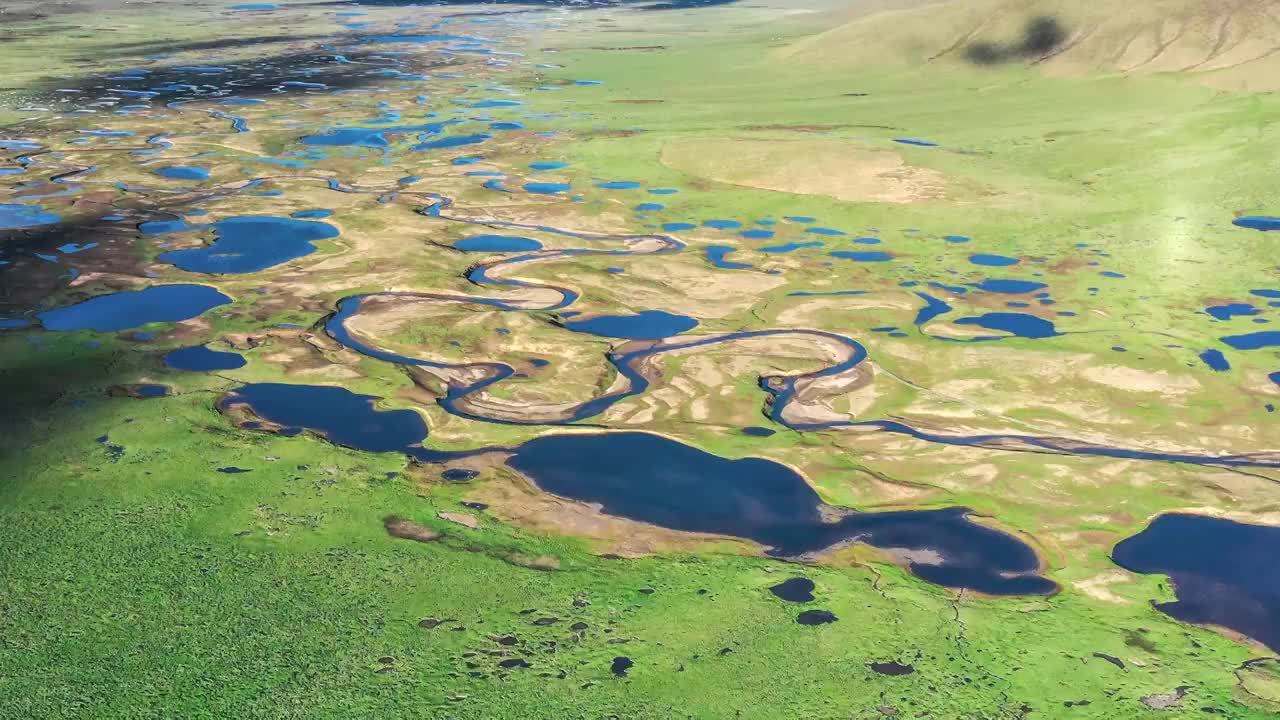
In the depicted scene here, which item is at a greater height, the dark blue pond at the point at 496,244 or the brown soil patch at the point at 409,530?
the dark blue pond at the point at 496,244

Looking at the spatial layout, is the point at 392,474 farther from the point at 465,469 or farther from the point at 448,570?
the point at 448,570

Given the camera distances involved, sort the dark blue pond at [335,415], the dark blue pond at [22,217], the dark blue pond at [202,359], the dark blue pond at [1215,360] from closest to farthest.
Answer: the dark blue pond at [335,415], the dark blue pond at [202,359], the dark blue pond at [1215,360], the dark blue pond at [22,217]

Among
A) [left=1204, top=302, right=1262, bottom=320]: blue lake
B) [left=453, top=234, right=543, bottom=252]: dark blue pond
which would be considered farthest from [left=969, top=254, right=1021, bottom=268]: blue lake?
[left=453, top=234, right=543, bottom=252]: dark blue pond

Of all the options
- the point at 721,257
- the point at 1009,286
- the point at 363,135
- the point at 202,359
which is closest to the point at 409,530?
the point at 202,359

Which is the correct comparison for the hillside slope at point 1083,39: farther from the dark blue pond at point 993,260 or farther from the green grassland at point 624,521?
the dark blue pond at point 993,260

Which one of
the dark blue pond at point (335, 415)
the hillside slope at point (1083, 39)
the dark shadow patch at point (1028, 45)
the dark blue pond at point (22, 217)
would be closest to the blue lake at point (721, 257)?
the dark blue pond at point (335, 415)

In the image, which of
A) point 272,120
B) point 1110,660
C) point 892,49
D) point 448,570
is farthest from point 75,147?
point 892,49

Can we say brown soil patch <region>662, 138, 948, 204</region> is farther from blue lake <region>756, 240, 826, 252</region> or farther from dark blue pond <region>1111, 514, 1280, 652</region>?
dark blue pond <region>1111, 514, 1280, 652</region>
